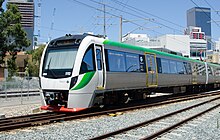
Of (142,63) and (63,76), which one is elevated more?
(142,63)

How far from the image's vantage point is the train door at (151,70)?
15.9m

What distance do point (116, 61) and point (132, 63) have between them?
1.50 meters

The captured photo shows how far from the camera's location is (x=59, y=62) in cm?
1163

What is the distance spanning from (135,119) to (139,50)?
5.38 m

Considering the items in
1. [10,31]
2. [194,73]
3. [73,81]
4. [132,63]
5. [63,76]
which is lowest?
[73,81]

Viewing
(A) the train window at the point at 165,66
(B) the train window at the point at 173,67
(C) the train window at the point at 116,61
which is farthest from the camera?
(B) the train window at the point at 173,67

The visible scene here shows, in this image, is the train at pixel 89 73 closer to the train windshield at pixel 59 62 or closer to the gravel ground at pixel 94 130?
the train windshield at pixel 59 62

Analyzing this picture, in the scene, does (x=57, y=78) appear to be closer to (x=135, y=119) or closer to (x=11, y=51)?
(x=135, y=119)

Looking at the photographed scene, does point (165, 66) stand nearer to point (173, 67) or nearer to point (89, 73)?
point (173, 67)

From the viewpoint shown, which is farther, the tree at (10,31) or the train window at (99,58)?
the tree at (10,31)

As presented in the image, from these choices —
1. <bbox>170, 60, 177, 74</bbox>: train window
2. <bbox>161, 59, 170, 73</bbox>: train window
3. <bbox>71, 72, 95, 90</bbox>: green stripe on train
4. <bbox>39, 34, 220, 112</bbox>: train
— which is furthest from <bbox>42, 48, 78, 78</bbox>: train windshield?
<bbox>170, 60, 177, 74</bbox>: train window

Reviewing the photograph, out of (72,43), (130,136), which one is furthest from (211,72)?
(130,136)

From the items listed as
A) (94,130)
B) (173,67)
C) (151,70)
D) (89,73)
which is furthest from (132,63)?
(173,67)

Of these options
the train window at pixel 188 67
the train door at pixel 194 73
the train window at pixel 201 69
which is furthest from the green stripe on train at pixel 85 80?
the train window at pixel 201 69
